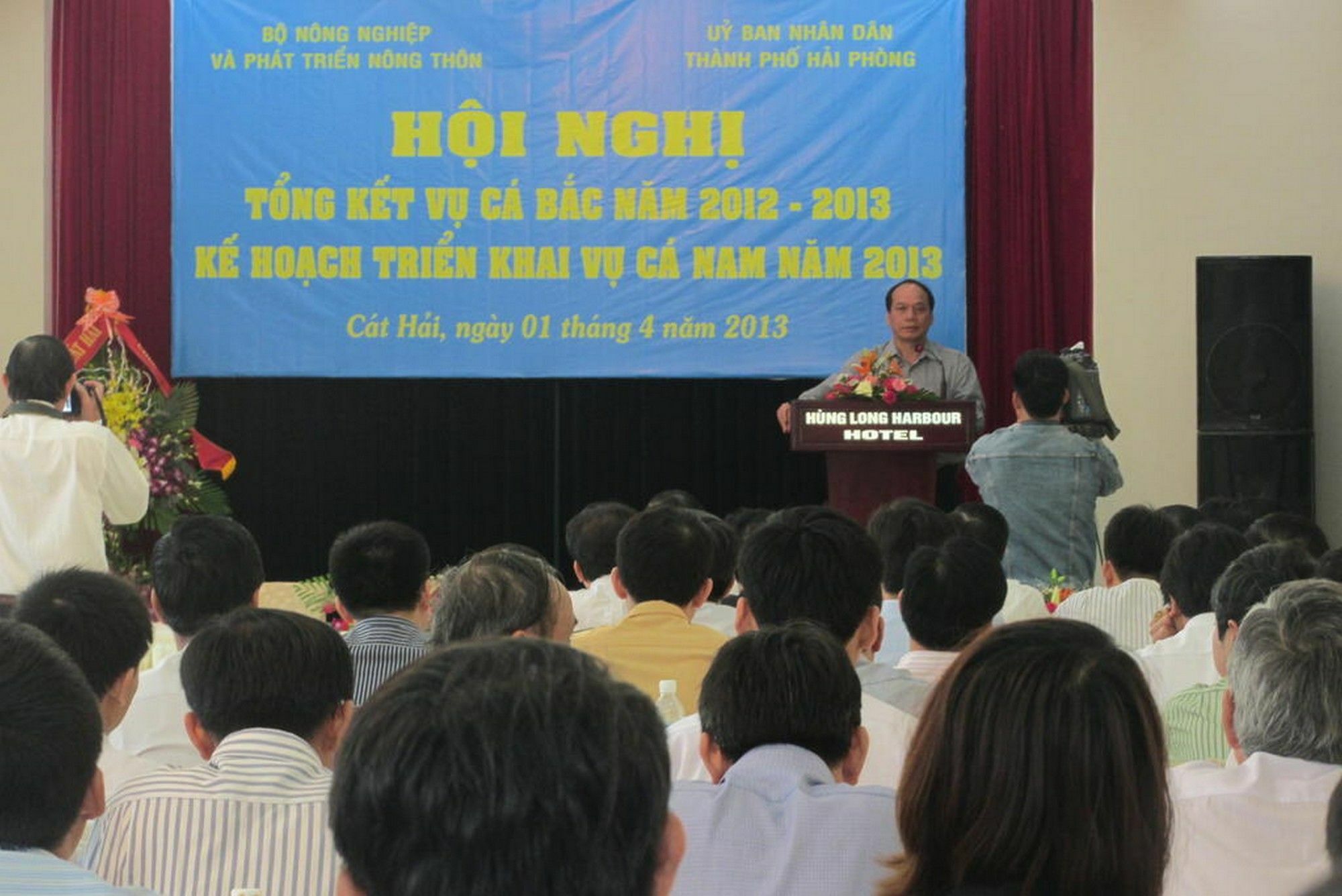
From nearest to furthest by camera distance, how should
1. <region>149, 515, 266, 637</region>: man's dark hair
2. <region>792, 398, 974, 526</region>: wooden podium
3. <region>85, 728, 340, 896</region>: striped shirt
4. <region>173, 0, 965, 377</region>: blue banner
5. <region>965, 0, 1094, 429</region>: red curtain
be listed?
<region>85, 728, 340, 896</region>: striped shirt < <region>149, 515, 266, 637</region>: man's dark hair < <region>792, 398, 974, 526</region>: wooden podium < <region>173, 0, 965, 377</region>: blue banner < <region>965, 0, 1094, 429</region>: red curtain

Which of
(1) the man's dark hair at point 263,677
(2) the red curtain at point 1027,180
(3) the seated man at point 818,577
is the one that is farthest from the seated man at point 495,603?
(2) the red curtain at point 1027,180

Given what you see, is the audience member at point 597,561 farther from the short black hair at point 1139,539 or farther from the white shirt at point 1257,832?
the white shirt at point 1257,832

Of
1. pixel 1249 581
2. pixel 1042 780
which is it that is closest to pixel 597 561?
pixel 1249 581

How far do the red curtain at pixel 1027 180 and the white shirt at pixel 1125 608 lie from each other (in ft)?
13.1

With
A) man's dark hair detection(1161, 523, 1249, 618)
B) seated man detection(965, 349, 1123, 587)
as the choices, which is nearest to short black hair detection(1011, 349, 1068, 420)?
seated man detection(965, 349, 1123, 587)

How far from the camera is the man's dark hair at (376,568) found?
3609 mm

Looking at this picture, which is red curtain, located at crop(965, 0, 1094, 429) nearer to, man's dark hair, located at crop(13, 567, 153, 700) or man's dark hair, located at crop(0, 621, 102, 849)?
man's dark hair, located at crop(13, 567, 153, 700)

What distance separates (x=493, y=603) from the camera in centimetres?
309

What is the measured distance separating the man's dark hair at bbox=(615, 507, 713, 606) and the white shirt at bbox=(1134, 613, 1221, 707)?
89cm

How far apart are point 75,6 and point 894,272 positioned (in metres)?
4.02

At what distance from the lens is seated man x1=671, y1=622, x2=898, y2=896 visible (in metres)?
1.86

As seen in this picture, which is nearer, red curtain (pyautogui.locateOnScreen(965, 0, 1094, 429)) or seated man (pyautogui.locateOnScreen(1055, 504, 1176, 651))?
seated man (pyautogui.locateOnScreen(1055, 504, 1176, 651))

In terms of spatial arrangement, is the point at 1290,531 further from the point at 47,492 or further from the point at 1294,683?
the point at 47,492

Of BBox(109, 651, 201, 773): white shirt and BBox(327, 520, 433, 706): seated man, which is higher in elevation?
BBox(327, 520, 433, 706): seated man
